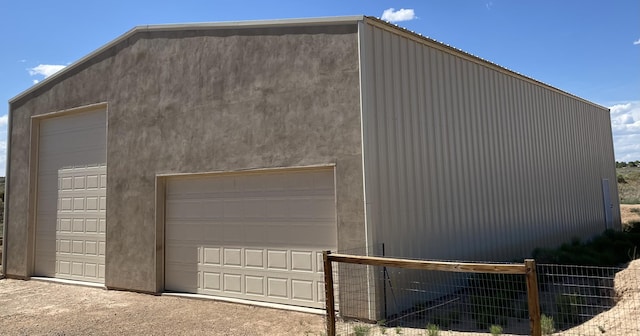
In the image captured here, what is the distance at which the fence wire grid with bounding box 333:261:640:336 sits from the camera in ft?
22.1

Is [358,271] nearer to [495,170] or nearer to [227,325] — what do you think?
[227,325]

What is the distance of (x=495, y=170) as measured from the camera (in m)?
11.5

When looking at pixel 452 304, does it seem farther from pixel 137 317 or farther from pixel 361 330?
pixel 137 317

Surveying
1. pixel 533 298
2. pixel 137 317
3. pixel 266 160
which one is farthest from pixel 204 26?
pixel 533 298

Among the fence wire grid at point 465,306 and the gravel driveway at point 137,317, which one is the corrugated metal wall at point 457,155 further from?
Result: the gravel driveway at point 137,317

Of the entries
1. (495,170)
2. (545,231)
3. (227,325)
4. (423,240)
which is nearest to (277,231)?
(227,325)

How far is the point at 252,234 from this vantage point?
30.3 ft

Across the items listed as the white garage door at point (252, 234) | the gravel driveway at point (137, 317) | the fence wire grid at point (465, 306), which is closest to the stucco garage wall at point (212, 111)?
the white garage door at point (252, 234)

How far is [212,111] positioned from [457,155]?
5263 millimetres

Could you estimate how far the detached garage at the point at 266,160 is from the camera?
8.24m

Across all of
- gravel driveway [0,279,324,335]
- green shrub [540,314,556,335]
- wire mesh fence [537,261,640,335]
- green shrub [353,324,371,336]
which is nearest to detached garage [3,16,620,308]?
gravel driveway [0,279,324,335]

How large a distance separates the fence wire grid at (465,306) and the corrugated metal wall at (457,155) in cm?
64

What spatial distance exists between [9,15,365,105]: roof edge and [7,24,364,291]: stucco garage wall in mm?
118

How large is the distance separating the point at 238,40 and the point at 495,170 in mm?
6782
